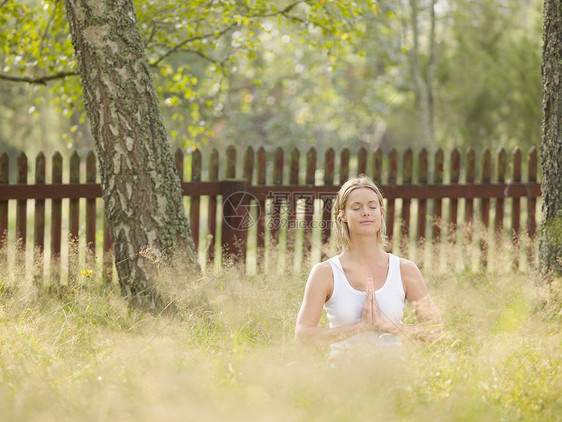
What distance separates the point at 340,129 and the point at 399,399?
17.9 m

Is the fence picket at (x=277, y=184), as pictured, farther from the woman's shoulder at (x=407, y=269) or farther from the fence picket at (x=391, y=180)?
the woman's shoulder at (x=407, y=269)

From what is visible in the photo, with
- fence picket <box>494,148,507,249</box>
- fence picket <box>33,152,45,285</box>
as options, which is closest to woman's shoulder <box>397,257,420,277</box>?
fence picket <box>33,152,45,285</box>

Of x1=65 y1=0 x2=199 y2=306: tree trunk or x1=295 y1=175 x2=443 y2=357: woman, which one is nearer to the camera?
x1=295 y1=175 x2=443 y2=357: woman

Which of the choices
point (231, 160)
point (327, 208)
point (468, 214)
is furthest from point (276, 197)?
point (468, 214)

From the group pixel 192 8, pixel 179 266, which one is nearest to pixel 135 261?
pixel 179 266

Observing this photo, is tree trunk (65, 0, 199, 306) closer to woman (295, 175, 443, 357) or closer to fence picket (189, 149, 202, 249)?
woman (295, 175, 443, 357)

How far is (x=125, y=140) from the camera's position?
392 centimetres

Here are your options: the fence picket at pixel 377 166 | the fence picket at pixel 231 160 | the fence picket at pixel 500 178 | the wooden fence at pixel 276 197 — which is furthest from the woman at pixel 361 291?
the fence picket at pixel 500 178

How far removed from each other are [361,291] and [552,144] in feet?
6.05

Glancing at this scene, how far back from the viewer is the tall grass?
2238mm

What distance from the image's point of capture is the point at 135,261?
12.9 feet

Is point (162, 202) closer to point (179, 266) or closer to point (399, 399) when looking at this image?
point (179, 266)

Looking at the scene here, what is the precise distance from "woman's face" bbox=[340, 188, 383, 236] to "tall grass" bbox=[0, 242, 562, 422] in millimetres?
526

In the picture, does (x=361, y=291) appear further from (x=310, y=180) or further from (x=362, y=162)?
(x=362, y=162)
